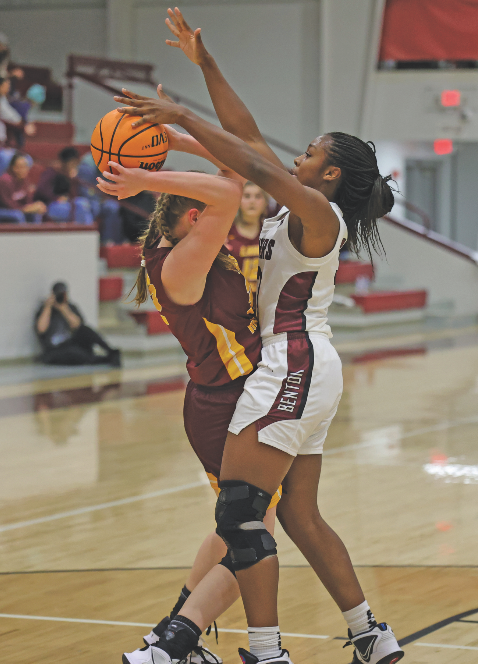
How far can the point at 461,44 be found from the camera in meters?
16.3

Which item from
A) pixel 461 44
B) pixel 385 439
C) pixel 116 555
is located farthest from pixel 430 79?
pixel 116 555

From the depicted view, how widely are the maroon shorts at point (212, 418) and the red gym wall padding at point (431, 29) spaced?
1463 cm

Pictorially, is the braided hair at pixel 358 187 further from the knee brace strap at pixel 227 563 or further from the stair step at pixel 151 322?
the stair step at pixel 151 322

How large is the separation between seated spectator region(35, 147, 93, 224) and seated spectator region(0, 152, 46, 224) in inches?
6.1

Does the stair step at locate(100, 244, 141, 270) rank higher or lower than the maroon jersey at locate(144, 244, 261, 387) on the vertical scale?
lower

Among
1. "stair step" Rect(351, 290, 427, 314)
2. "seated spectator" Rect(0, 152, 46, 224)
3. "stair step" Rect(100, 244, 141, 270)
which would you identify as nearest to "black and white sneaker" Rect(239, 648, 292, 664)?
"seated spectator" Rect(0, 152, 46, 224)

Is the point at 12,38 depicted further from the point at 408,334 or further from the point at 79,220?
the point at 408,334

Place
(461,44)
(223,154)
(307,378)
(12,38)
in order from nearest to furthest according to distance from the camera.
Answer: (223,154) < (307,378) < (461,44) < (12,38)

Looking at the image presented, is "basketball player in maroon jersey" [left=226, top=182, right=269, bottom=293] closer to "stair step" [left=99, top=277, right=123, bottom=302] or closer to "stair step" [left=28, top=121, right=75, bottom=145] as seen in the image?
"stair step" [left=99, top=277, right=123, bottom=302]

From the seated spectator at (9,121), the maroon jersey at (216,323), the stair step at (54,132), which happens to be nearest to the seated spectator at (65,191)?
the seated spectator at (9,121)

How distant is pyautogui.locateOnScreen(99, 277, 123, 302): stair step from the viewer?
38.5 feet

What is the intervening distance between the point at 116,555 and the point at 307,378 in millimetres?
1725

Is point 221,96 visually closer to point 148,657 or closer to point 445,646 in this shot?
point 148,657

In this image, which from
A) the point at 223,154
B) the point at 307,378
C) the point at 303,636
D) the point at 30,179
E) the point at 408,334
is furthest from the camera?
the point at 408,334
